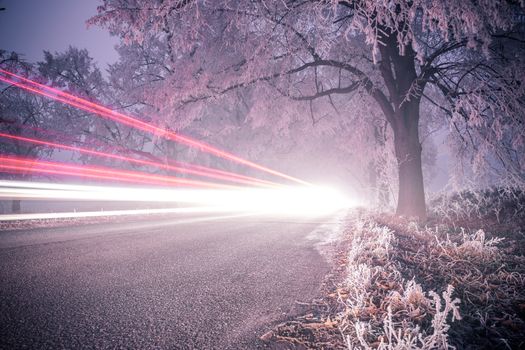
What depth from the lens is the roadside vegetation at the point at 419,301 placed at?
1.77 m

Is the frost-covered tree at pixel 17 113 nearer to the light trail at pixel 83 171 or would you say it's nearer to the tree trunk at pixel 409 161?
the light trail at pixel 83 171

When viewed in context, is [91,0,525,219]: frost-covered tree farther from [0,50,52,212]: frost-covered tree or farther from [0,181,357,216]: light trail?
[0,181,357,216]: light trail

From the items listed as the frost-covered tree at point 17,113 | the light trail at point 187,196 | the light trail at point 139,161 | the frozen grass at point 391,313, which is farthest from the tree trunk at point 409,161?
the frost-covered tree at point 17,113

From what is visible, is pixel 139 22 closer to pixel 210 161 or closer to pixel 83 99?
pixel 83 99

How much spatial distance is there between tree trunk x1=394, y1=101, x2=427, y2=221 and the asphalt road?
3665 mm

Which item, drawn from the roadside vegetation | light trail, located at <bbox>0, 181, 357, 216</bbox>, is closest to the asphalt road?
the roadside vegetation

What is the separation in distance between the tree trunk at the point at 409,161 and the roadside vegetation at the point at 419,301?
9.55 ft

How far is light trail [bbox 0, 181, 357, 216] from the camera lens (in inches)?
541

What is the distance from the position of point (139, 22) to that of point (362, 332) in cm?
723

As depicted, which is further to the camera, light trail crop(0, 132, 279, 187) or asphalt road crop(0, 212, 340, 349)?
light trail crop(0, 132, 279, 187)

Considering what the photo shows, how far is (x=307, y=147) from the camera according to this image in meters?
23.5

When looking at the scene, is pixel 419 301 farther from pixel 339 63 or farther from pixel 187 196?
pixel 187 196

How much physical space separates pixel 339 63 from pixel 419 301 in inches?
271

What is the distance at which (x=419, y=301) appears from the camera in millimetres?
2148
